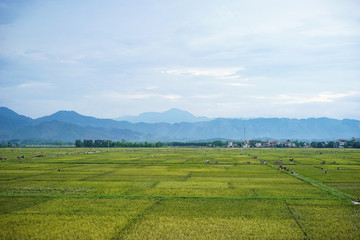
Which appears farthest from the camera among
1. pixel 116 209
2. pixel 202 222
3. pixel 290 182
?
pixel 290 182

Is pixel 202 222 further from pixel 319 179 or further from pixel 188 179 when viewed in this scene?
pixel 319 179

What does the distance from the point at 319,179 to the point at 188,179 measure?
15.7m

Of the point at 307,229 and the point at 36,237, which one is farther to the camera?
the point at 307,229

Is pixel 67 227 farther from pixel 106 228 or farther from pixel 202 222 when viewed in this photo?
pixel 202 222

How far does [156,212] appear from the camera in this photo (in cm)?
1961

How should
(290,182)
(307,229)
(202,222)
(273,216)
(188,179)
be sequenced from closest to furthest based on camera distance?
(307,229) → (202,222) → (273,216) → (290,182) → (188,179)

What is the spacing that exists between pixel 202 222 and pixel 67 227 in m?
8.32

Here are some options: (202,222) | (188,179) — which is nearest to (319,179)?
(188,179)

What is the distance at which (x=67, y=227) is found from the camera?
1673 centimetres

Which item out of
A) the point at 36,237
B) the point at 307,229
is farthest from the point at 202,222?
the point at 36,237

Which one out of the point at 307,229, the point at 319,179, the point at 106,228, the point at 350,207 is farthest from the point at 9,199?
the point at 319,179

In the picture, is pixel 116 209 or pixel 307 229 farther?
pixel 116 209

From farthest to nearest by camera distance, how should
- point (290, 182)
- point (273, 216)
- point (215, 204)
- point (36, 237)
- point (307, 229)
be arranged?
1. point (290, 182)
2. point (215, 204)
3. point (273, 216)
4. point (307, 229)
5. point (36, 237)

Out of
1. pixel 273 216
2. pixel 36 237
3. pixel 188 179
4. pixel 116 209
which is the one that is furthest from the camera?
pixel 188 179
